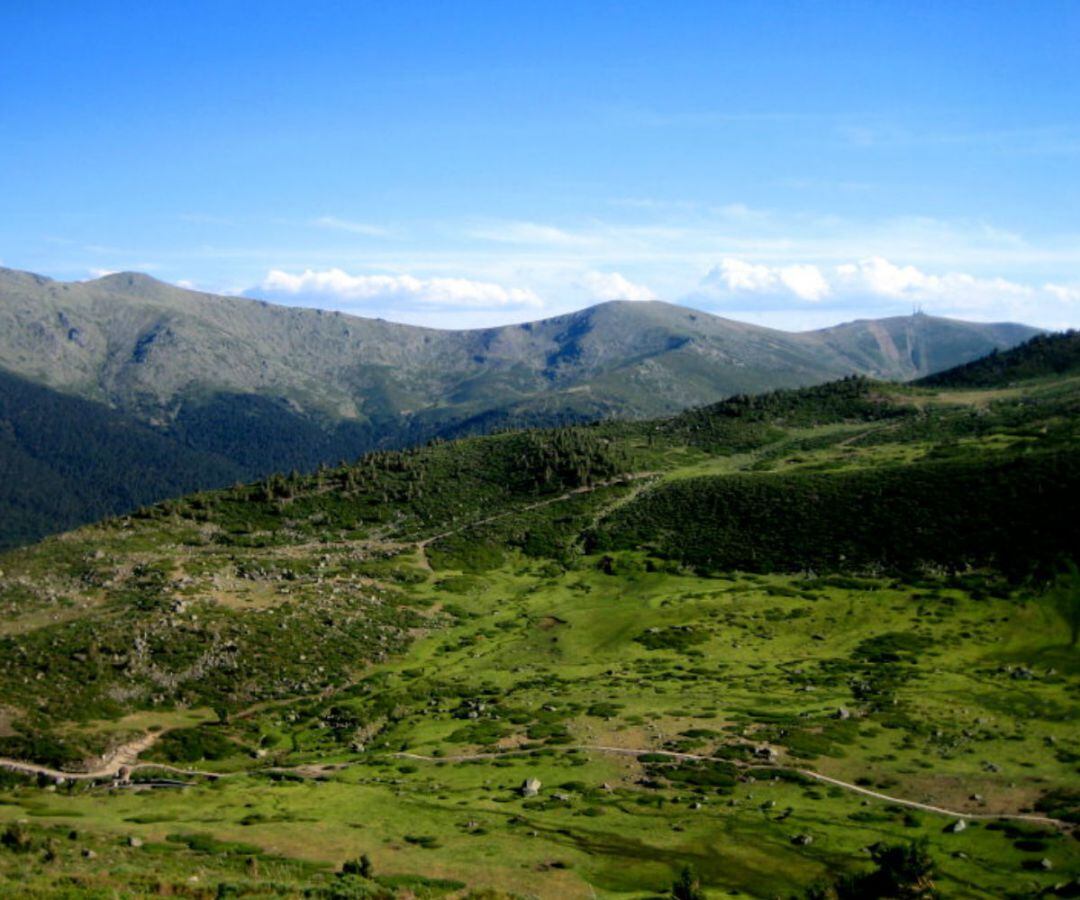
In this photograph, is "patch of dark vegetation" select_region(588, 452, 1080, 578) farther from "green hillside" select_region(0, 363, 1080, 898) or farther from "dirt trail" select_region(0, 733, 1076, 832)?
"dirt trail" select_region(0, 733, 1076, 832)

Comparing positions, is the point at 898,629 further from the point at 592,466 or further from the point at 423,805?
the point at 592,466

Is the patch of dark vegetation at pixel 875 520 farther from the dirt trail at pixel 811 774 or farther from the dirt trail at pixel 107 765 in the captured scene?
the dirt trail at pixel 107 765

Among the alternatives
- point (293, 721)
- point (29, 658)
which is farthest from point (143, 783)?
point (29, 658)

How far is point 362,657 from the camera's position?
83.6 metres

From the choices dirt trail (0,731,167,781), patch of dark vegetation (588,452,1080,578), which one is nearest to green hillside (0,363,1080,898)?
dirt trail (0,731,167,781)

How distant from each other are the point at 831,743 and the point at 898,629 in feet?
126

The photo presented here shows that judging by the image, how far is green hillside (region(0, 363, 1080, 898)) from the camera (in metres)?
38.3

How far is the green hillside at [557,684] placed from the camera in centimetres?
3831

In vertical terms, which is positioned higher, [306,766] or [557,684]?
[557,684]

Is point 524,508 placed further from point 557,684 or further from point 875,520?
point 557,684

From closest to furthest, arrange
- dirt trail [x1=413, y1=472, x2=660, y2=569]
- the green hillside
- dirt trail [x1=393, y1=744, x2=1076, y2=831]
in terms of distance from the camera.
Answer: the green hillside, dirt trail [x1=393, y1=744, x2=1076, y2=831], dirt trail [x1=413, y1=472, x2=660, y2=569]

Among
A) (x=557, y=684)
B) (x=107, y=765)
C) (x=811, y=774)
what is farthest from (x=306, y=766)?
(x=811, y=774)

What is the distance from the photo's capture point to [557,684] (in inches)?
2980

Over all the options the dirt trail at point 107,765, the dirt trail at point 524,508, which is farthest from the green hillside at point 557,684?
the dirt trail at point 524,508
